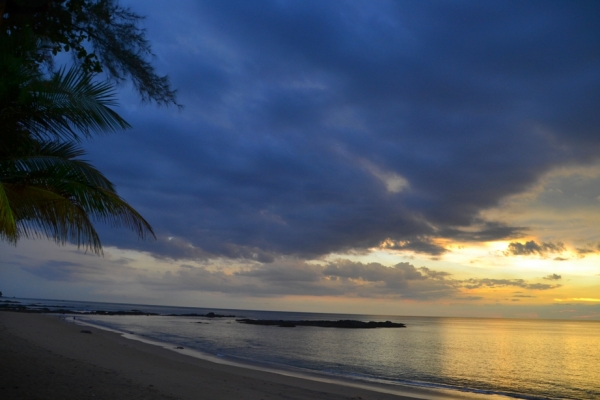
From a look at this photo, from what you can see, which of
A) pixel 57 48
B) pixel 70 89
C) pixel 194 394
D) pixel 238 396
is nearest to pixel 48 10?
pixel 57 48

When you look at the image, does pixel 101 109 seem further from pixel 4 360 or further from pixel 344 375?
pixel 344 375

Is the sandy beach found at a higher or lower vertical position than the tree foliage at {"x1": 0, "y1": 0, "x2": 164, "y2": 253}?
lower

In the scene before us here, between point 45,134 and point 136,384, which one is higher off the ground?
point 45,134

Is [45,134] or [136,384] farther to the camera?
[136,384]

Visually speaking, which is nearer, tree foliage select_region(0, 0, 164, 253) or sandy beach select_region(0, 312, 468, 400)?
tree foliage select_region(0, 0, 164, 253)

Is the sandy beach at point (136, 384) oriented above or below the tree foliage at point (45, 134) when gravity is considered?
below

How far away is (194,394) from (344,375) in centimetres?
1425

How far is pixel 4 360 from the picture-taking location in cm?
1340

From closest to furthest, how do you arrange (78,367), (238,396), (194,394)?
1. (194,394)
2. (238,396)
3. (78,367)

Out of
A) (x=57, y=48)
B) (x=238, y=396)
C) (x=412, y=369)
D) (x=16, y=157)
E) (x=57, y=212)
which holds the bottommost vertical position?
(x=412, y=369)

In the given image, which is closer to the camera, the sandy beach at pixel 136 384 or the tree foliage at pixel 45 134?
the tree foliage at pixel 45 134

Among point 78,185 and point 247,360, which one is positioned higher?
point 78,185

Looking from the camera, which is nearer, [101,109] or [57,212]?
[101,109]

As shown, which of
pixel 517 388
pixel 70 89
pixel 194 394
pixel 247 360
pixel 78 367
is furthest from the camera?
pixel 247 360
